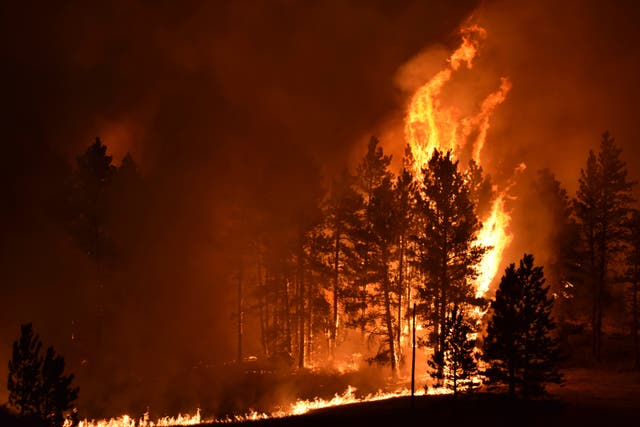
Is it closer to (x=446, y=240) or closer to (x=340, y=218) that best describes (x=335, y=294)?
(x=340, y=218)

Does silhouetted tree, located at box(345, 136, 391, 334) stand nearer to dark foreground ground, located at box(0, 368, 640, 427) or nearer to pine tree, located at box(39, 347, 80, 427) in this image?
dark foreground ground, located at box(0, 368, 640, 427)

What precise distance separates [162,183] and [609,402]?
53459mm

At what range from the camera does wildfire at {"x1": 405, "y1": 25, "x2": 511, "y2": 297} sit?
4391 centimetres

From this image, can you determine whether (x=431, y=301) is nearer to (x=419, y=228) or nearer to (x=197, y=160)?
(x=419, y=228)

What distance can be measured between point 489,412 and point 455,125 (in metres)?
30.5

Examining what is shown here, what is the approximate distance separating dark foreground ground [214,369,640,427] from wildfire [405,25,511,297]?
16.8m

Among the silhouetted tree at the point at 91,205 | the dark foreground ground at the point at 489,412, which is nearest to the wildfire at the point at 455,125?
the dark foreground ground at the point at 489,412

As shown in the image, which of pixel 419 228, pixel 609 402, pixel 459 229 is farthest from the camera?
pixel 419 228

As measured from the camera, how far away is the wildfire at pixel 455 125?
43906 millimetres

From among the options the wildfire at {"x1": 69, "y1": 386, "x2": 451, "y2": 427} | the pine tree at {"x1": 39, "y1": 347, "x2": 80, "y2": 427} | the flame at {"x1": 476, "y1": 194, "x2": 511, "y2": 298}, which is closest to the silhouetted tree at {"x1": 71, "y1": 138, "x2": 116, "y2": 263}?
the wildfire at {"x1": 69, "y1": 386, "x2": 451, "y2": 427}

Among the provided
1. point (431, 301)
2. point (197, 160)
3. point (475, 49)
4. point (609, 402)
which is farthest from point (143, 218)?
point (609, 402)

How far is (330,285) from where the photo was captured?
43.7 m

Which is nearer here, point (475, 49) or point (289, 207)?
point (289, 207)

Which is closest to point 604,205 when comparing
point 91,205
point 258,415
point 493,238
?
point 493,238
